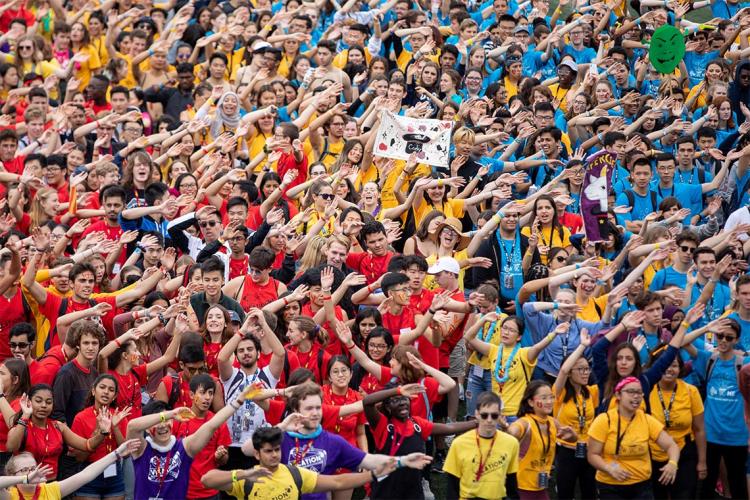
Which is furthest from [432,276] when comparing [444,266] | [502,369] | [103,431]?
[103,431]

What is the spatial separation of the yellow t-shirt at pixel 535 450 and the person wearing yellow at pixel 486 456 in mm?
458

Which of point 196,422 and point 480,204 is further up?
point 196,422

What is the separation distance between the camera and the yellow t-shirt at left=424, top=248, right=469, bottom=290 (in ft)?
40.1

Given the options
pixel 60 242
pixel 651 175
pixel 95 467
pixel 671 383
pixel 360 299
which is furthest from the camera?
pixel 651 175

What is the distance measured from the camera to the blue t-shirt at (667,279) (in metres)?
12.0

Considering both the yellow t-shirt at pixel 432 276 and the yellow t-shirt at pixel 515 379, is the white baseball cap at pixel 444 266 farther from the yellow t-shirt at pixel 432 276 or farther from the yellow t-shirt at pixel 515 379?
the yellow t-shirt at pixel 515 379

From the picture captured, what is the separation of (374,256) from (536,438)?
10.3 feet

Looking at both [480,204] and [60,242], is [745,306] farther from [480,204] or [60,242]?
[60,242]

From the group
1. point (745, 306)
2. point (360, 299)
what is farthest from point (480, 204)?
point (745, 306)

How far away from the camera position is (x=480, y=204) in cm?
1420

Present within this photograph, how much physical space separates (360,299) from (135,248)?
2.52 metres

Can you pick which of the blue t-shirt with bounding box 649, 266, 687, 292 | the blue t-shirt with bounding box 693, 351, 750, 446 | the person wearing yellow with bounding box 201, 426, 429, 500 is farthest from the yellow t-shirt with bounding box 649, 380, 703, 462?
the person wearing yellow with bounding box 201, 426, 429, 500

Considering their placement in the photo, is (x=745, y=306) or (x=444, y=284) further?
(x=444, y=284)

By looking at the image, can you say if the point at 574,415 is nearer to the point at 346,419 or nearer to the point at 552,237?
the point at 346,419
